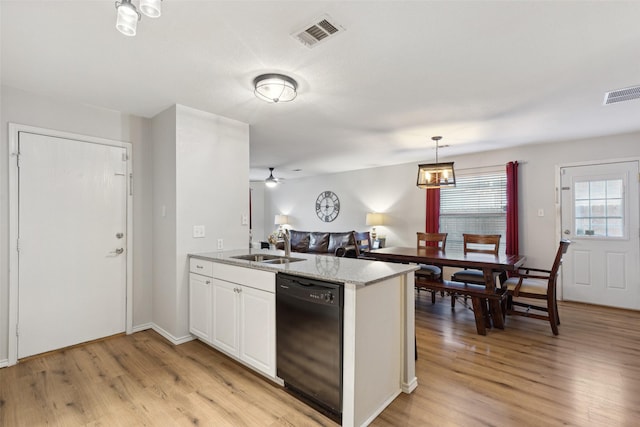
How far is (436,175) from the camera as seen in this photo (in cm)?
418

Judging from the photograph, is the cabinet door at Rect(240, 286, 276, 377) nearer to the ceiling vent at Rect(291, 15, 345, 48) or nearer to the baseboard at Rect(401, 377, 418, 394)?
the baseboard at Rect(401, 377, 418, 394)

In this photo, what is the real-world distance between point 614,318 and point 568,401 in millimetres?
2596

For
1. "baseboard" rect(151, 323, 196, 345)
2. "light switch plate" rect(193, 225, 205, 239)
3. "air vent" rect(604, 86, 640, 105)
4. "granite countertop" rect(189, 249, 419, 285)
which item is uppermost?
"air vent" rect(604, 86, 640, 105)

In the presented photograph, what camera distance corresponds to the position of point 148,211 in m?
3.50

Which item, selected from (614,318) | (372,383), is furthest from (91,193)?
(614,318)

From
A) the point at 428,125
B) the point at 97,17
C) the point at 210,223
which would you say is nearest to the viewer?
the point at 97,17

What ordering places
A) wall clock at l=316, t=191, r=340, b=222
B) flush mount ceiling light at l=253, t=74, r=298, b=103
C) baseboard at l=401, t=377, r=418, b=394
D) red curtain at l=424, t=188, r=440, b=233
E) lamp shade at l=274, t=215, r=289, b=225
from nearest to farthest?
baseboard at l=401, t=377, r=418, b=394 → flush mount ceiling light at l=253, t=74, r=298, b=103 → red curtain at l=424, t=188, r=440, b=233 → wall clock at l=316, t=191, r=340, b=222 → lamp shade at l=274, t=215, r=289, b=225

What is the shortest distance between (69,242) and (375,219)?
4.95 metres

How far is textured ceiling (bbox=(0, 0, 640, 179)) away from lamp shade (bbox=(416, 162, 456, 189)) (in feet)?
1.73

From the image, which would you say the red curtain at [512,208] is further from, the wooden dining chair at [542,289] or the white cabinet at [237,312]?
the white cabinet at [237,312]

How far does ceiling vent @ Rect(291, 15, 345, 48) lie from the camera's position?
1.79 metres

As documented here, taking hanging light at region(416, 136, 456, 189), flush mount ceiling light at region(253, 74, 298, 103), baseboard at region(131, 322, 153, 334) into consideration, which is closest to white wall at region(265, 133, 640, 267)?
hanging light at region(416, 136, 456, 189)

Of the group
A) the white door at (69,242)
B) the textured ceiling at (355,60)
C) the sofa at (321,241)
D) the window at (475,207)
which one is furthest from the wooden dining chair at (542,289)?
the white door at (69,242)

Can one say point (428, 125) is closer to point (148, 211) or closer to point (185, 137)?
point (185, 137)
